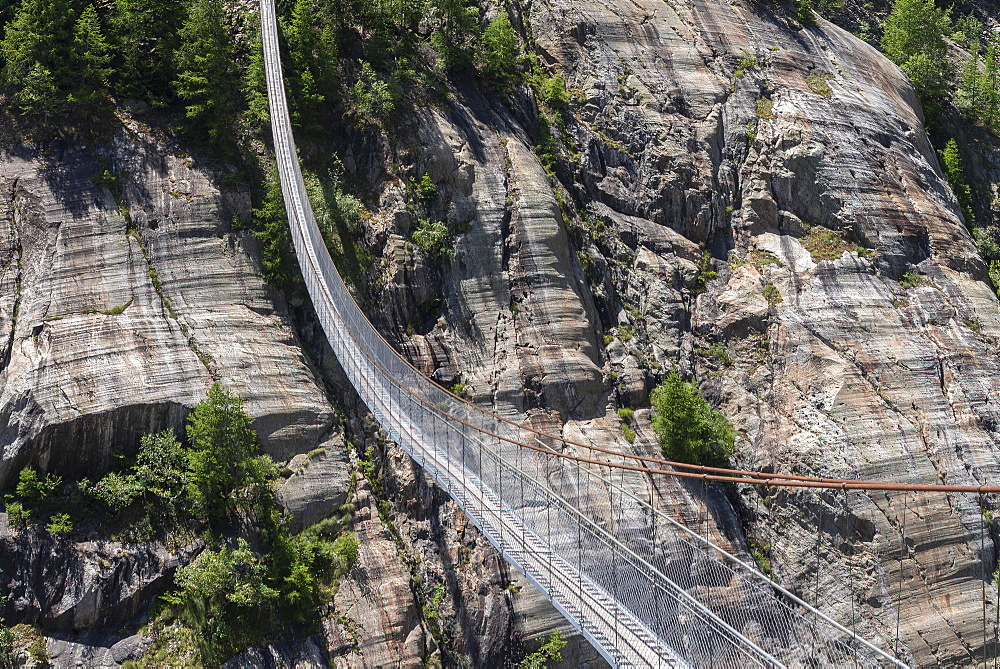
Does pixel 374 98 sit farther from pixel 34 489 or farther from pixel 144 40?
pixel 34 489

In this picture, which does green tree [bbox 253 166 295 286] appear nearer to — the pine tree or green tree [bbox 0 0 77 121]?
the pine tree

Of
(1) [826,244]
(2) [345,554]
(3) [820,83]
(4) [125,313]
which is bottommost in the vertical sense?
(2) [345,554]

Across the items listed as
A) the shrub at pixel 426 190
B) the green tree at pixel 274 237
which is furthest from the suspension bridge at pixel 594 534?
the shrub at pixel 426 190

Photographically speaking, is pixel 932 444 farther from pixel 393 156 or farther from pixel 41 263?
pixel 41 263

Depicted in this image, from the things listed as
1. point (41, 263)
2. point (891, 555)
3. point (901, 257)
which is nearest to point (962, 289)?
point (901, 257)

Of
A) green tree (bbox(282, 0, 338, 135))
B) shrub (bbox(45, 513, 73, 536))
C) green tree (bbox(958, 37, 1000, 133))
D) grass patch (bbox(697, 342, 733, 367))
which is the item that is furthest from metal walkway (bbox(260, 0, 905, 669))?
green tree (bbox(958, 37, 1000, 133))

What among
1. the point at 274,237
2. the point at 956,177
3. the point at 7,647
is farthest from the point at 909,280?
the point at 7,647
